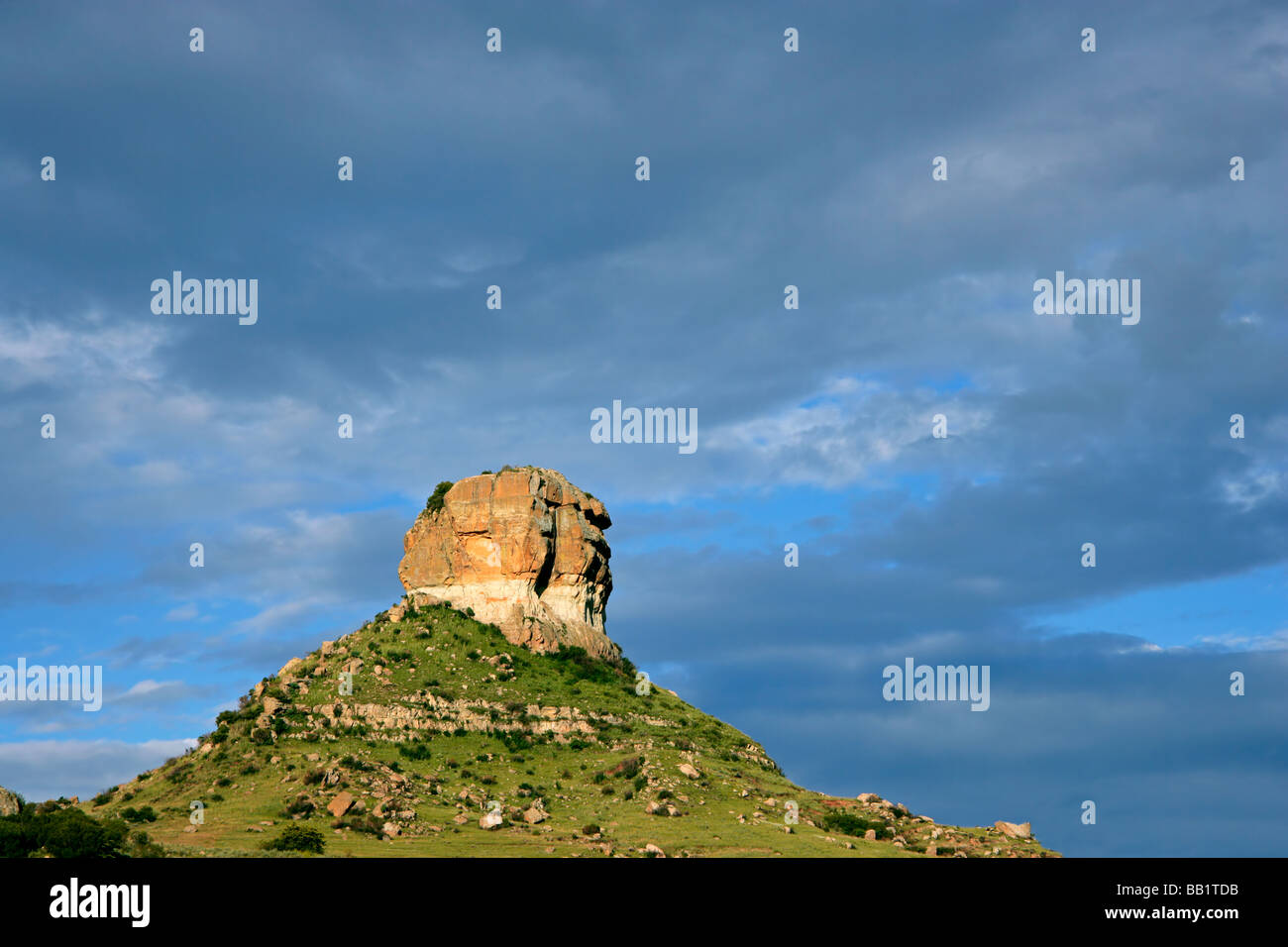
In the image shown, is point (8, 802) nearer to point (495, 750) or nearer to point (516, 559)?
point (495, 750)

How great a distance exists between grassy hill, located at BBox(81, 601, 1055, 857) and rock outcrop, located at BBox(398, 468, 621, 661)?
8.34ft

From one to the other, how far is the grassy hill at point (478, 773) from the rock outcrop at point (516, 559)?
2.54 metres

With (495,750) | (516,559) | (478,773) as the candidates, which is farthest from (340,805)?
(516,559)

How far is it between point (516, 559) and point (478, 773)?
25063 mm

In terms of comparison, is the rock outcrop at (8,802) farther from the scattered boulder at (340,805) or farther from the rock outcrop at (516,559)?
the rock outcrop at (516,559)

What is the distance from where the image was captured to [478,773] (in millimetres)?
79812

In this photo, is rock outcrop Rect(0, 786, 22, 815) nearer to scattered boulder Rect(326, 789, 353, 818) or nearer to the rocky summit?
the rocky summit

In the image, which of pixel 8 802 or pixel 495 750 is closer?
pixel 8 802

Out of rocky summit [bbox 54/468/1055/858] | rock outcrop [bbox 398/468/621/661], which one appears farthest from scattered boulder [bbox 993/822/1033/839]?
rock outcrop [bbox 398/468/621/661]

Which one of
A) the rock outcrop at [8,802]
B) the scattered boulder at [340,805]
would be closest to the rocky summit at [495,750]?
the scattered boulder at [340,805]

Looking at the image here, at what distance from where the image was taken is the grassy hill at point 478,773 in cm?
6700

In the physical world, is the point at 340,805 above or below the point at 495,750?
below
